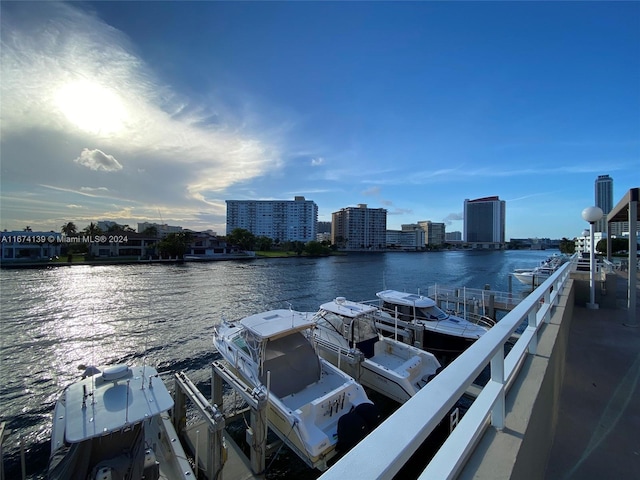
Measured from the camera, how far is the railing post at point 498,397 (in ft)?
5.28

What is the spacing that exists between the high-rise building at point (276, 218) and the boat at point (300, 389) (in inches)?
5334

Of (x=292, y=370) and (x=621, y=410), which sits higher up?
(x=621, y=410)

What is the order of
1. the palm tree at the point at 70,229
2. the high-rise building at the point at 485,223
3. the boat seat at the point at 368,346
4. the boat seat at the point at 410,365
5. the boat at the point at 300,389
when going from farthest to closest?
the high-rise building at the point at 485,223 < the palm tree at the point at 70,229 < the boat seat at the point at 368,346 < the boat seat at the point at 410,365 < the boat at the point at 300,389

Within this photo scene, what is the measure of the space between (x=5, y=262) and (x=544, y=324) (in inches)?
2780

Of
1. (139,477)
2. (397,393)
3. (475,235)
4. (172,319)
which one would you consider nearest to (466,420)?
(139,477)

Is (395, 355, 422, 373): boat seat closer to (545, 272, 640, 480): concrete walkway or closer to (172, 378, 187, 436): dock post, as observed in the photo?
(545, 272, 640, 480): concrete walkway

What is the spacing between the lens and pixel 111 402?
4.88m

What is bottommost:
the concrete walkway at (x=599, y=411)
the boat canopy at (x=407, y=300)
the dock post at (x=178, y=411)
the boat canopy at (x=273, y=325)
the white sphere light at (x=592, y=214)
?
the dock post at (x=178, y=411)

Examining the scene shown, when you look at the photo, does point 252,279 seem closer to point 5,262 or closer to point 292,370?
point 292,370

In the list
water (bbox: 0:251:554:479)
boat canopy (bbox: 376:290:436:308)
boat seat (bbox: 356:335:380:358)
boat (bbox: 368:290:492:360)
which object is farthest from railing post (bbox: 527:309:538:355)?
boat canopy (bbox: 376:290:436:308)

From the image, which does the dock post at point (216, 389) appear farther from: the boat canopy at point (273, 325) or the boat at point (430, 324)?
the boat at point (430, 324)

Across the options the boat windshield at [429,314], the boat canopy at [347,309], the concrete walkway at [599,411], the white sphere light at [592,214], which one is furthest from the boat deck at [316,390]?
the white sphere light at [592,214]

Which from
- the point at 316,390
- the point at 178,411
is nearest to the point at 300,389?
the point at 316,390

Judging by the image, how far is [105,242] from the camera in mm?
65375
